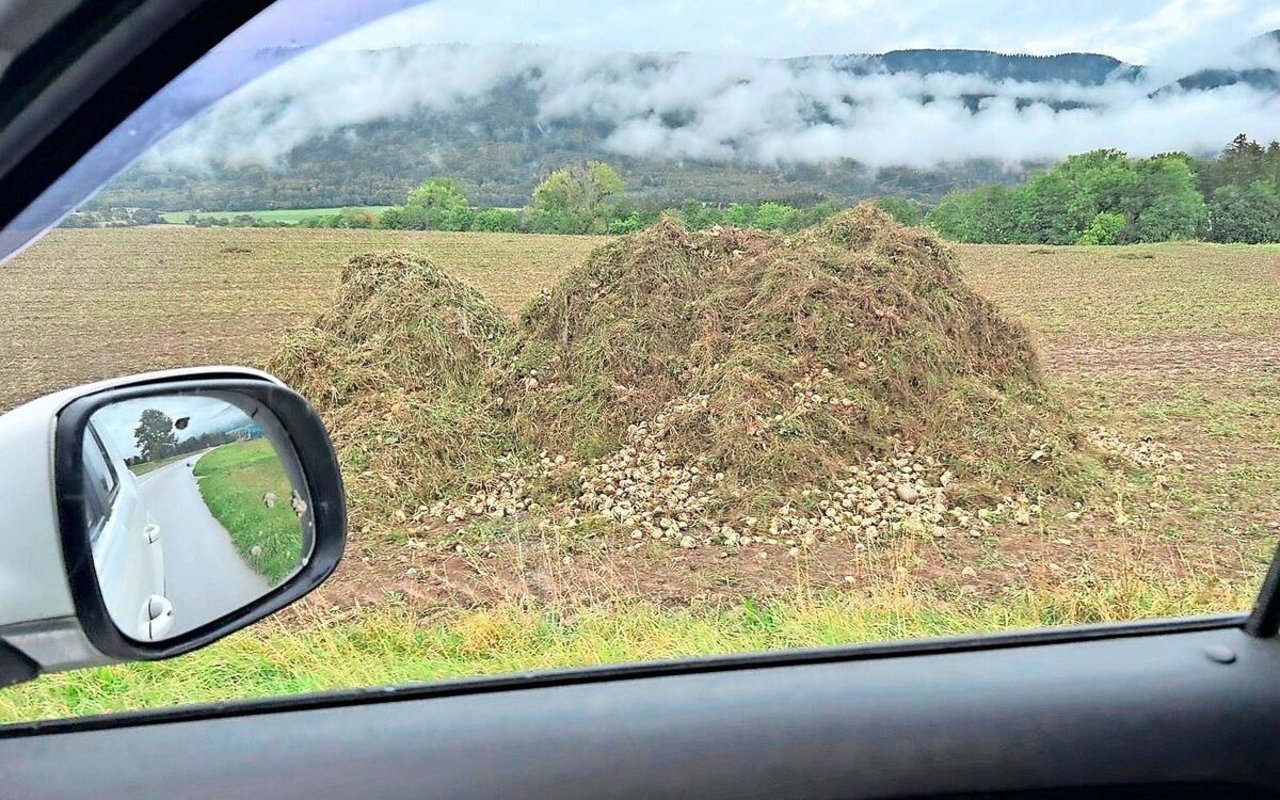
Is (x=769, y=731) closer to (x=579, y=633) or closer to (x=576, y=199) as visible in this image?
(x=579, y=633)

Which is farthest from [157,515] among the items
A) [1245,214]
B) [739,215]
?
[1245,214]

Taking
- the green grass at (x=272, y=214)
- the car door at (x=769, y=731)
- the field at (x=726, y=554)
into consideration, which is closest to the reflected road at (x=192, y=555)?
the car door at (x=769, y=731)

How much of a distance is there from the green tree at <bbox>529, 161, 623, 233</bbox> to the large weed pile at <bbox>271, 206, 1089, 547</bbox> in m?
0.33

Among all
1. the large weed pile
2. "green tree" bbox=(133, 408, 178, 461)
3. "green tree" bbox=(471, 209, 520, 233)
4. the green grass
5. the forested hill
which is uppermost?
the forested hill

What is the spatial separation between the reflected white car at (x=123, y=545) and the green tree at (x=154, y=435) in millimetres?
34

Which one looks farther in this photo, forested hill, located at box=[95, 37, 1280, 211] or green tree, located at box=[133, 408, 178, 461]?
forested hill, located at box=[95, 37, 1280, 211]

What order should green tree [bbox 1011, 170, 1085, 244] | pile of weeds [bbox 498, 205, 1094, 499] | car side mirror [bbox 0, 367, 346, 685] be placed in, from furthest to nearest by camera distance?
pile of weeds [bbox 498, 205, 1094, 499] → green tree [bbox 1011, 170, 1085, 244] → car side mirror [bbox 0, 367, 346, 685]

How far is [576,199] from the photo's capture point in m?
2.43

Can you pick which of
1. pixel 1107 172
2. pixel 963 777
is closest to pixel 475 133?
pixel 1107 172

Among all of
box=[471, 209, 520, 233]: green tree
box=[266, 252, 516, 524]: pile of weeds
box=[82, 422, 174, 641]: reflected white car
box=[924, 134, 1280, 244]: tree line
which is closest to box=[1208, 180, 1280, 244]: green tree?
box=[924, 134, 1280, 244]: tree line

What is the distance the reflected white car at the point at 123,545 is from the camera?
96 cm

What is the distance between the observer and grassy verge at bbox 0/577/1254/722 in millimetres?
1557

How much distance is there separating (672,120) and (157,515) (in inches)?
56.2

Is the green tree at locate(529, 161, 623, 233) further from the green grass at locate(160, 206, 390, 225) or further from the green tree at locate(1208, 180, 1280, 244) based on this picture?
the green tree at locate(1208, 180, 1280, 244)
